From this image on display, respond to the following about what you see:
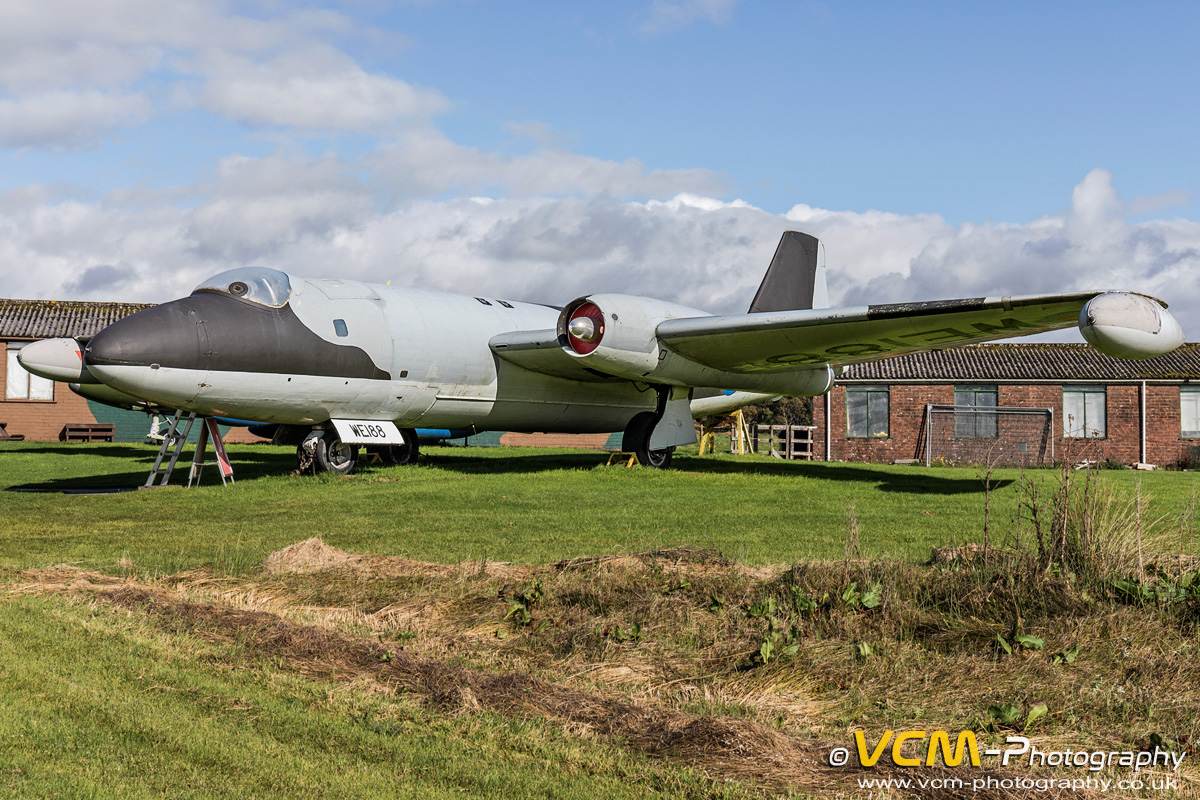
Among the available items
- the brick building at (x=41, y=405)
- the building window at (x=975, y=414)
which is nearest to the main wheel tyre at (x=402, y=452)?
the brick building at (x=41, y=405)

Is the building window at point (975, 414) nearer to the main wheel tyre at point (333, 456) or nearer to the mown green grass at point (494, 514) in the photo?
the mown green grass at point (494, 514)

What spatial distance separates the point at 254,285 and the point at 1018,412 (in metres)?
30.6

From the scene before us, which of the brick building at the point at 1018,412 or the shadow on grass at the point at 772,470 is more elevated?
the brick building at the point at 1018,412

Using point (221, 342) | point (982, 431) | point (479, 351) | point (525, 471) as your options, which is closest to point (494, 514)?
point (221, 342)

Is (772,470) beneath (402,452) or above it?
beneath

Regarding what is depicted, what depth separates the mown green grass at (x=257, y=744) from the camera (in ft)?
12.2

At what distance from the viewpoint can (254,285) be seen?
15.6m

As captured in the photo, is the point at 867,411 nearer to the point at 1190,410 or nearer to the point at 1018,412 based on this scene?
the point at 1018,412

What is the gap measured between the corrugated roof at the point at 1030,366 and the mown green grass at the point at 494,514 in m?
19.0

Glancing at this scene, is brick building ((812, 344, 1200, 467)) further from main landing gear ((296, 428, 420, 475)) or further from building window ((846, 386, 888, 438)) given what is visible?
main landing gear ((296, 428, 420, 475))

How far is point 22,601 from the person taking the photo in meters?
6.88

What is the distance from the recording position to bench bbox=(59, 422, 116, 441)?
3659cm

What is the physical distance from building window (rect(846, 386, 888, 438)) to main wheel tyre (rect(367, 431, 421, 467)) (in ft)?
73.4

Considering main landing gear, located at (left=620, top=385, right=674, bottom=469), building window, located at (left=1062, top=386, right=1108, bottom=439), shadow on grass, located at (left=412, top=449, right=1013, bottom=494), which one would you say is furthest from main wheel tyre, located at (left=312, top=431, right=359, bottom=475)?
building window, located at (left=1062, top=386, right=1108, bottom=439)
